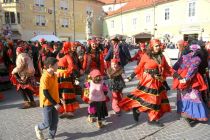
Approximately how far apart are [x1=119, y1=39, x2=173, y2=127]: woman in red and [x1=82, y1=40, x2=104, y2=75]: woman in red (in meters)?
1.86

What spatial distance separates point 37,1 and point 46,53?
1415 inches

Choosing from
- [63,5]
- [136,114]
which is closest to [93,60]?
[136,114]

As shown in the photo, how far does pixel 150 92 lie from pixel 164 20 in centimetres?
3205

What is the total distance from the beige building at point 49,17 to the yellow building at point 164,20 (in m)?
5.62

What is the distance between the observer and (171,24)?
34438 millimetres

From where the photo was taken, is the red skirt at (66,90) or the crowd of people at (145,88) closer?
the crowd of people at (145,88)

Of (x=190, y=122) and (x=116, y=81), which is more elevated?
(x=116, y=81)

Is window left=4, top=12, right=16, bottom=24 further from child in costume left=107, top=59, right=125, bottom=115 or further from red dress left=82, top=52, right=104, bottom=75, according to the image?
child in costume left=107, top=59, right=125, bottom=115

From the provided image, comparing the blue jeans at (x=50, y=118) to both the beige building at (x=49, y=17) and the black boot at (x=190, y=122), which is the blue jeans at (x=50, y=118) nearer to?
the black boot at (x=190, y=122)

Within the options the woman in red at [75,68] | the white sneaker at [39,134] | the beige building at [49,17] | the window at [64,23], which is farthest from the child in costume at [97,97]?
the window at [64,23]

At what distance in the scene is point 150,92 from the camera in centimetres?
537

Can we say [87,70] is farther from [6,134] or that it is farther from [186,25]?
[186,25]

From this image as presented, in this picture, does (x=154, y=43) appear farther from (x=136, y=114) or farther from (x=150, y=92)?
(x=136, y=114)

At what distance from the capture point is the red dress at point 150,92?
536cm
